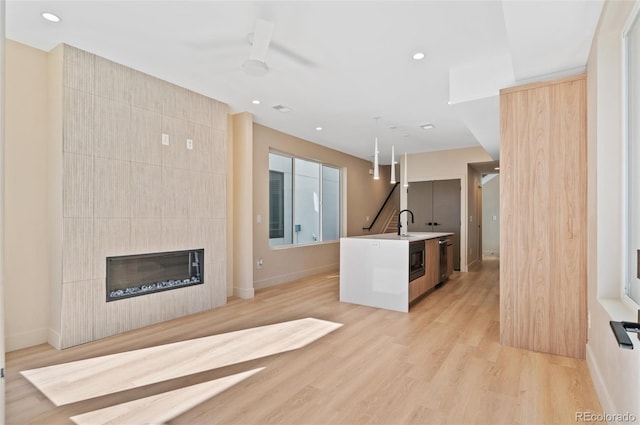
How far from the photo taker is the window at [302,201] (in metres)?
6.14

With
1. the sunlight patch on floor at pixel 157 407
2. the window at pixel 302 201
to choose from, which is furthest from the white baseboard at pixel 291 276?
the sunlight patch on floor at pixel 157 407

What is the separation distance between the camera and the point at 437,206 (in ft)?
25.6

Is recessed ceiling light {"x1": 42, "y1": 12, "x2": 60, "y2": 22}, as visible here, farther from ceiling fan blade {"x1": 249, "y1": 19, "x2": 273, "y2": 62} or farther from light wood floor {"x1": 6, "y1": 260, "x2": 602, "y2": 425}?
light wood floor {"x1": 6, "y1": 260, "x2": 602, "y2": 425}

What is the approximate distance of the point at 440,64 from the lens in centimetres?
342

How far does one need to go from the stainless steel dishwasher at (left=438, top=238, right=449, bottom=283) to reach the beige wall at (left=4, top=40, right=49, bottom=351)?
17.6 feet

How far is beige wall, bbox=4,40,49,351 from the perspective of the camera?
305 centimetres

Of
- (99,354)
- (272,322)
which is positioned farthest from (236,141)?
(99,354)

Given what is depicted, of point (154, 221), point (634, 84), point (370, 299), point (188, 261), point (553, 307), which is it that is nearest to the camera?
point (634, 84)

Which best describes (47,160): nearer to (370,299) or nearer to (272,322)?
(272,322)

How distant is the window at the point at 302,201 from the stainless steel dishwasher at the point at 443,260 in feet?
→ 8.58

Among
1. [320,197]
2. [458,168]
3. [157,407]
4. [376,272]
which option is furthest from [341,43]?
[458,168]

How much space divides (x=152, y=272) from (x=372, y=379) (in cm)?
274

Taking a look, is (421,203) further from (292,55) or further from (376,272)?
(292,55)

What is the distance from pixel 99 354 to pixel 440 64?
4.25m
